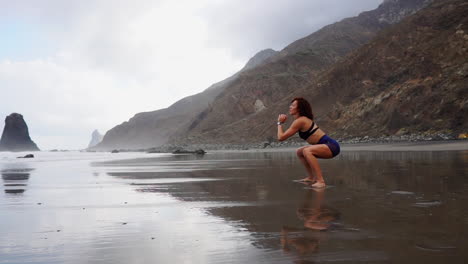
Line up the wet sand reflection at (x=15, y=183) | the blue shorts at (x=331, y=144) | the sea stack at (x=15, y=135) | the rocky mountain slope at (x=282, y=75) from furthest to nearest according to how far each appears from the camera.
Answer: the sea stack at (x=15, y=135)
the rocky mountain slope at (x=282, y=75)
the wet sand reflection at (x=15, y=183)
the blue shorts at (x=331, y=144)

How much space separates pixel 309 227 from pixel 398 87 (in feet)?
156

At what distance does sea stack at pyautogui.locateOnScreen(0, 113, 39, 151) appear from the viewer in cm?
19112

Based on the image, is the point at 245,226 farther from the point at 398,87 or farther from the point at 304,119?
the point at 398,87

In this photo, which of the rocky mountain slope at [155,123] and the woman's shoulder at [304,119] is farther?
the rocky mountain slope at [155,123]

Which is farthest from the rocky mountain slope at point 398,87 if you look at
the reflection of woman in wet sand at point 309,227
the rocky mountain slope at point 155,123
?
the rocky mountain slope at point 155,123

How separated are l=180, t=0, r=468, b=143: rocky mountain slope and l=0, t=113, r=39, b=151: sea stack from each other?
472ft

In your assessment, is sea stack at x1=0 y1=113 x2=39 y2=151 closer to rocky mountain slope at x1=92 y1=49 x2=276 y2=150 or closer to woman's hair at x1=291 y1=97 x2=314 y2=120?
rocky mountain slope at x1=92 y1=49 x2=276 y2=150

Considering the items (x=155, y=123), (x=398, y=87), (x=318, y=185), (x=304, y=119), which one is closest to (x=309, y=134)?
(x=304, y=119)

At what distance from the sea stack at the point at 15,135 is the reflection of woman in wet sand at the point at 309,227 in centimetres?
20717

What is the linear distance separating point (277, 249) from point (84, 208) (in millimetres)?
3525

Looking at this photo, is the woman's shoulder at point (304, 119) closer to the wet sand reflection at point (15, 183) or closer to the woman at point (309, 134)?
the woman at point (309, 134)

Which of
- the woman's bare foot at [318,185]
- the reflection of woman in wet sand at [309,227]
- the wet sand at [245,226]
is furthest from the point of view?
the woman's bare foot at [318,185]

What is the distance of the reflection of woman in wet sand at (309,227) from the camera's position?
3377 millimetres

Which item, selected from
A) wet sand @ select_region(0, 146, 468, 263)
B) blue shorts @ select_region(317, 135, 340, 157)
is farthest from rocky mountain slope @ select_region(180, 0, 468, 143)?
wet sand @ select_region(0, 146, 468, 263)
